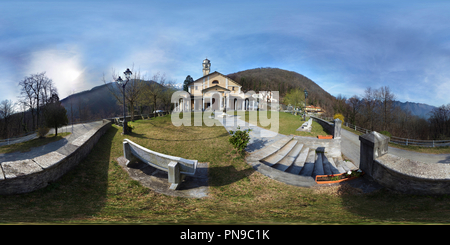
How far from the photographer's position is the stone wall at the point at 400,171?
3.57 m

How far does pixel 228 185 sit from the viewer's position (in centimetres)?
519

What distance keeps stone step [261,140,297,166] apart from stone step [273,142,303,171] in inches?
6.3

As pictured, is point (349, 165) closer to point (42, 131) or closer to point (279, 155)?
point (279, 155)

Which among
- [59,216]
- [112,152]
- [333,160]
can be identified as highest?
[112,152]

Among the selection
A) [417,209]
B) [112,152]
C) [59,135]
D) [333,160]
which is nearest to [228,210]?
[417,209]

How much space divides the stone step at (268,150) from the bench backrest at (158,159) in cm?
331

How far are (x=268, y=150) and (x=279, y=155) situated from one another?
0.58 metres

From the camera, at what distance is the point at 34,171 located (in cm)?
348

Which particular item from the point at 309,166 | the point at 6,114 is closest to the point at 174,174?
the point at 309,166

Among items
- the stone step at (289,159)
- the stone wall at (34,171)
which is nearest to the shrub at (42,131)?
the stone wall at (34,171)

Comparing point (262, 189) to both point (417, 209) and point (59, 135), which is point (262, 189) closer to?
point (417, 209)

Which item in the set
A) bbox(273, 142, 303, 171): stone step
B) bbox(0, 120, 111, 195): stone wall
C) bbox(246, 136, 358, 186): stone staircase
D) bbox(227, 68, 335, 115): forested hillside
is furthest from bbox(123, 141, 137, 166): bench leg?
bbox(227, 68, 335, 115): forested hillside
